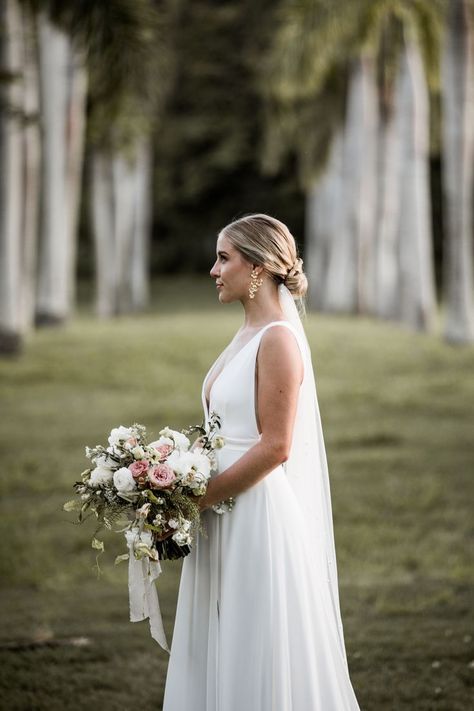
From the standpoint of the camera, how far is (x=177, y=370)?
19109 mm

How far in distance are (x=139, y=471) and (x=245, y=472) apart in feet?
1.33

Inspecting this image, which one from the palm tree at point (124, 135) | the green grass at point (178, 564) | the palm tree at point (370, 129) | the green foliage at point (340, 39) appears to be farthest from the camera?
the palm tree at point (370, 129)

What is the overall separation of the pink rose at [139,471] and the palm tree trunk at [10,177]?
1400 centimetres

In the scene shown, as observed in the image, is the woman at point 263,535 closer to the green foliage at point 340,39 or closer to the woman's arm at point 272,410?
the woman's arm at point 272,410

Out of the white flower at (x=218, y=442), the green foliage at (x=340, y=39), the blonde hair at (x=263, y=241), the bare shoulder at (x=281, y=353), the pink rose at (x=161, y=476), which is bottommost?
the pink rose at (x=161, y=476)

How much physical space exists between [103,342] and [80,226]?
36.0 metres

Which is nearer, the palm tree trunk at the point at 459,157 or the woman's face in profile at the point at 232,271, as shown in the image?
the woman's face in profile at the point at 232,271

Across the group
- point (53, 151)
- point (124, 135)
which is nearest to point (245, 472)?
point (53, 151)

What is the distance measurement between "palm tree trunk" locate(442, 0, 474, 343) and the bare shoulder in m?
15.9

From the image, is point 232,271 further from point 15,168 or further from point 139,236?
point 139,236

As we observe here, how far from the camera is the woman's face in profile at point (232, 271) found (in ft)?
14.2

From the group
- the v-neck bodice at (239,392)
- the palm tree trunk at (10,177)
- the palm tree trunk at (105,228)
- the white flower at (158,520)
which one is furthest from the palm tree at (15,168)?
the white flower at (158,520)

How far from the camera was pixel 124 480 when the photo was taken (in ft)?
13.4

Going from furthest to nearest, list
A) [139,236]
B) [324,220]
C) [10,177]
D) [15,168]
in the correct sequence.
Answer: [139,236] < [324,220] < [15,168] < [10,177]
